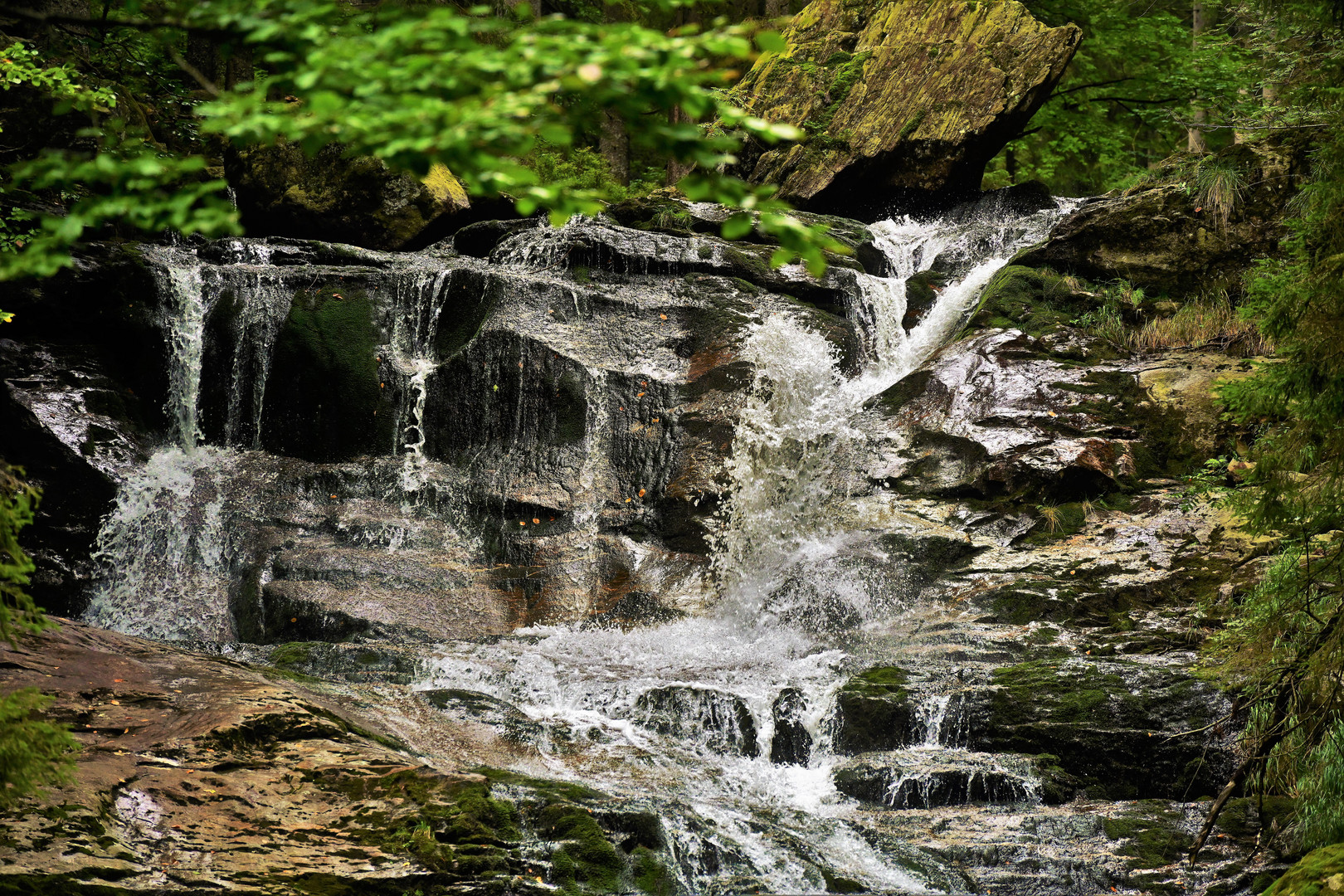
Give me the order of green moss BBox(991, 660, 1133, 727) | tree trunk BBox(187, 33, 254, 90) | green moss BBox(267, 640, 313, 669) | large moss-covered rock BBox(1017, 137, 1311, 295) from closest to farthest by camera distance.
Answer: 1. green moss BBox(991, 660, 1133, 727)
2. green moss BBox(267, 640, 313, 669)
3. large moss-covered rock BBox(1017, 137, 1311, 295)
4. tree trunk BBox(187, 33, 254, 90)

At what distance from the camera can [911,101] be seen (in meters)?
16.8

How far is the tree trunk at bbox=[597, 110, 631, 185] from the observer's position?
21.7 metres

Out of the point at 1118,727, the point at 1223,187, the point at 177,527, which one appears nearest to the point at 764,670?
the point at 1118,727

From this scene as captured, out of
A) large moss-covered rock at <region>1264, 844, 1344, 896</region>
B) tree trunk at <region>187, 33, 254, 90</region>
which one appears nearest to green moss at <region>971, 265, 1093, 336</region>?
large moss-covered rock at <region>1264, 844, 1344, 896</region>

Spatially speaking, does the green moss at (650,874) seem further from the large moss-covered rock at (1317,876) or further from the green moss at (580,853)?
the large moss-covered rock at (1317,876)

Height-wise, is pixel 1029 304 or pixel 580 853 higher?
pixel 1029 304

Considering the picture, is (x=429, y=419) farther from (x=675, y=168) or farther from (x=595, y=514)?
(x=675, y=168)

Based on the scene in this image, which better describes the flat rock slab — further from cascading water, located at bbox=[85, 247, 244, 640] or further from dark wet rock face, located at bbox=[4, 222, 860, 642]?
cascading water, located at bbox=[85, 247, 244, 640]

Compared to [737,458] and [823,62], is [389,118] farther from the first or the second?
[823,62]

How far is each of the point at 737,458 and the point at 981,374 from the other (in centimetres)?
316

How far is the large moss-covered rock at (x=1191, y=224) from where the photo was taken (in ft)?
39.8

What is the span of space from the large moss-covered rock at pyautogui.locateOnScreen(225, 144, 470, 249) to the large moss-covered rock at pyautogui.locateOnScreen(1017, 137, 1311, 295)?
9.64 metres

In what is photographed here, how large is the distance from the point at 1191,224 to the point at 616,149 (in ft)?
43.9

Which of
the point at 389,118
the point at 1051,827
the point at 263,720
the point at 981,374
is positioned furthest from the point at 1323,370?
the point at 981,374
